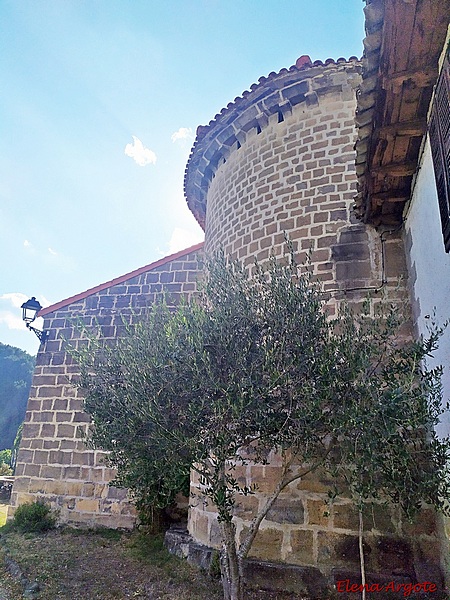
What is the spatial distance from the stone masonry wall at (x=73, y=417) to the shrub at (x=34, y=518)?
0.53ft

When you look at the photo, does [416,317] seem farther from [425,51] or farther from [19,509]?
[19,509]

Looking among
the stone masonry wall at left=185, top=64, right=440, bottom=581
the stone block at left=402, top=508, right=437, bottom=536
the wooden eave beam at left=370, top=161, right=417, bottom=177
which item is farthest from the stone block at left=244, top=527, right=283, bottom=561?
the wooden eave beam at left=370, top=161, right=417, bottom=177

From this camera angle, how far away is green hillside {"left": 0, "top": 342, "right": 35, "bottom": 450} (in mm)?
29531

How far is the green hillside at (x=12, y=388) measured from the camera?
2953 centimetres

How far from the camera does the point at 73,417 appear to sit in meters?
8.36

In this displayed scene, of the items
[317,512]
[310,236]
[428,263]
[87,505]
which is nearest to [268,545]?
[317,512]

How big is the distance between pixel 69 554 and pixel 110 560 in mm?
758

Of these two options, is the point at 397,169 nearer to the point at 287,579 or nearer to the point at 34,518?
the point at 287,579

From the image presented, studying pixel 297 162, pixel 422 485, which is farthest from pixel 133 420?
pixel 297 162

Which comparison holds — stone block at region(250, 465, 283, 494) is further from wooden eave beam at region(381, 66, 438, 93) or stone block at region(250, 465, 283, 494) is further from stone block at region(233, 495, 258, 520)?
wooden eave beam at region(381, 66, 438, 93)

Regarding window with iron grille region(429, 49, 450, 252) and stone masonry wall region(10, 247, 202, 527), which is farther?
stone masonry wall region(10, 247, 202, 527)

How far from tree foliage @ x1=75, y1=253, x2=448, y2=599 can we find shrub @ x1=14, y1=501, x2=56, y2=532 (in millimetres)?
4936

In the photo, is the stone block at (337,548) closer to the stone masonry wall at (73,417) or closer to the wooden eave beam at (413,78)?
the stone masonry wall at (73,417)
